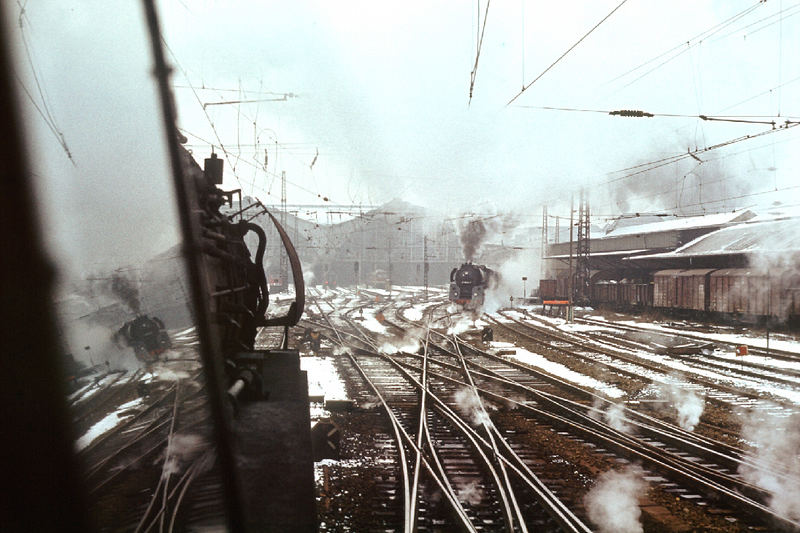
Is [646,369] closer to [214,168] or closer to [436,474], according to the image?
[436,474]

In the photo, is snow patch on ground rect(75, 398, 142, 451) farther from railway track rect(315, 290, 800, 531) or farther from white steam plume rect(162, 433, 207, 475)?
railway track rect(315, 290, 800, 531)

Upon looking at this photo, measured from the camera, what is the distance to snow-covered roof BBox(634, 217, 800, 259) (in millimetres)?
22938

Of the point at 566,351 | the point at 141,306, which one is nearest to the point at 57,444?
the point at 141,306

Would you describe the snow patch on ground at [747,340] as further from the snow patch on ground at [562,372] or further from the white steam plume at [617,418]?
the white steam plume at [617,418]

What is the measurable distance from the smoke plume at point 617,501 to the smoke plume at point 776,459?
1.31 meters

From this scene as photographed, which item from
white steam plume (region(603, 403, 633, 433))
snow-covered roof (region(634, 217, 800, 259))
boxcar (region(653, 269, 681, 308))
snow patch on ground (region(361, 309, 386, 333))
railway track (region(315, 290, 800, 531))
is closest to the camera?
railway track (region(315, 290, 800, 531))

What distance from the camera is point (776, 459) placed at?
6.99m

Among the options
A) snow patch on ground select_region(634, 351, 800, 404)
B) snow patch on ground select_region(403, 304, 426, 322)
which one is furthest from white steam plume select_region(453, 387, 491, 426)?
snow patch on ground select_region(403, 304, 426, 322)

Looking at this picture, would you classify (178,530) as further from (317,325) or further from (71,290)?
(317,325)

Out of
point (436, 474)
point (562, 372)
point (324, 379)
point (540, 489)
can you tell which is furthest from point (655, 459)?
point (324, 379)

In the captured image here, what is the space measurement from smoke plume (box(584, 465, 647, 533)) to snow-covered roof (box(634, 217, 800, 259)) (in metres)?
20.2

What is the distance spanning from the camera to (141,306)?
5.06 metres

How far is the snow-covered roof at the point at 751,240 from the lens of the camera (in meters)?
22.9

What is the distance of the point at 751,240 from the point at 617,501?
82.9ft
